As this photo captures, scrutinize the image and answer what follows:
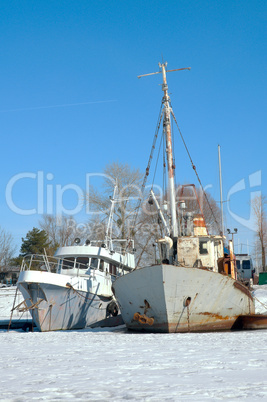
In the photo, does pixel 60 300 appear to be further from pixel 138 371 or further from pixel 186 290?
pixel 138 371

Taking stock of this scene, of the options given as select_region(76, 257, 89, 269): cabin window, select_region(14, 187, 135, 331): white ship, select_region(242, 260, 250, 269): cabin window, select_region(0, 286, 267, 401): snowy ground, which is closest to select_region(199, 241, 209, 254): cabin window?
select_region(14, 187, 135, 331): white ship

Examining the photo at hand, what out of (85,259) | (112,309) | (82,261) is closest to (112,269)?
(85,259)

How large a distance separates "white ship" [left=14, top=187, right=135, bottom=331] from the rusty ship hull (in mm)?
3062

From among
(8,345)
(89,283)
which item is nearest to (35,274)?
(89,283)

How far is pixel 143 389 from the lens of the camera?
6777 mm

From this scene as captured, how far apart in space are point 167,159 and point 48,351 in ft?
38.6

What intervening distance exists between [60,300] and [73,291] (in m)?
0.68

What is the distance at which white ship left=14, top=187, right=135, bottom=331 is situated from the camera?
20203mm

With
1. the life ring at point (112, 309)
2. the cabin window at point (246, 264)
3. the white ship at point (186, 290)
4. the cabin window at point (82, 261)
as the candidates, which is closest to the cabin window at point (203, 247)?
the white ship at point (186, 290)

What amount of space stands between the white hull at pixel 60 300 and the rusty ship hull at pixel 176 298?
2998mm

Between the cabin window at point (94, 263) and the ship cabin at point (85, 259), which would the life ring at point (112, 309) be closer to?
the ship cabin at point (85, 259)

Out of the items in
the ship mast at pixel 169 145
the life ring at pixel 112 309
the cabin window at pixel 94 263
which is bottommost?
the life ring at pixel 112 309

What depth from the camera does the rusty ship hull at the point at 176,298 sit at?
1697cm

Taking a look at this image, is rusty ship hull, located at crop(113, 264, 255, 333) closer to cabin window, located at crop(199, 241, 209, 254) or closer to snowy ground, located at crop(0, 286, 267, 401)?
cabin window, located at crop(199, 241, 209, 254)
